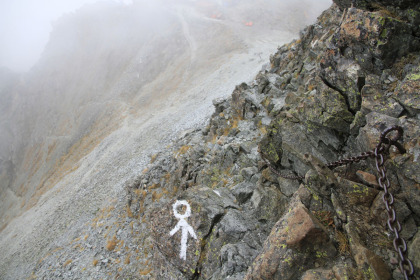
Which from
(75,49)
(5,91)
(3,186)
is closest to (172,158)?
(3,186)

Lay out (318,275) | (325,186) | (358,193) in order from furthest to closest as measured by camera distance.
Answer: (325,186) → (358,193) → (318,275)

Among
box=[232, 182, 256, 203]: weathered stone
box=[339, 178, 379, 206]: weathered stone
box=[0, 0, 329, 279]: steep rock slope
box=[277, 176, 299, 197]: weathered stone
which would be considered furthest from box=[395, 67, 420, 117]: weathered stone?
box=[0, 0, 329, 279]: steep rock slope

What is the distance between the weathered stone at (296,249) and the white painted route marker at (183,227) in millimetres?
4371

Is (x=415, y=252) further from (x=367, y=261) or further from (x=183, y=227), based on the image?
(x=183, y=227)

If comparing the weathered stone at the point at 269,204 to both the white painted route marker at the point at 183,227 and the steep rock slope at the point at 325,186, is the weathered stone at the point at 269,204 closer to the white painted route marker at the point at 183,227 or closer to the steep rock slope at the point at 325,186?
the steep rock slope at the point at 325,186

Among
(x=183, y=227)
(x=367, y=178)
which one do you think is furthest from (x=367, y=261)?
(x=183, y=227)

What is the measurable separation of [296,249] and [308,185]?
6.93 ft

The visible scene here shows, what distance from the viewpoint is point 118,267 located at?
1538cm

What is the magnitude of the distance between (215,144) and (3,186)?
279 ft

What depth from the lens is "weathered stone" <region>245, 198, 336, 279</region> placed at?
6430mm

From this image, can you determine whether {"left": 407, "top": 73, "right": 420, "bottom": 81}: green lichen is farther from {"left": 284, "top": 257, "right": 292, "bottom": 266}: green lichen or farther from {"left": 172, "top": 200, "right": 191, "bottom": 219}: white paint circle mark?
{"left": 172, "top": 200, "right": 191, "bottom": 219}: white paint circle mark

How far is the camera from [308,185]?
25.4 ft

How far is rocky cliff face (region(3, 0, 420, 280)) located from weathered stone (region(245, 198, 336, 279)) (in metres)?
0.03

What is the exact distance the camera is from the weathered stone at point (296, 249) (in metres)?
6.43
